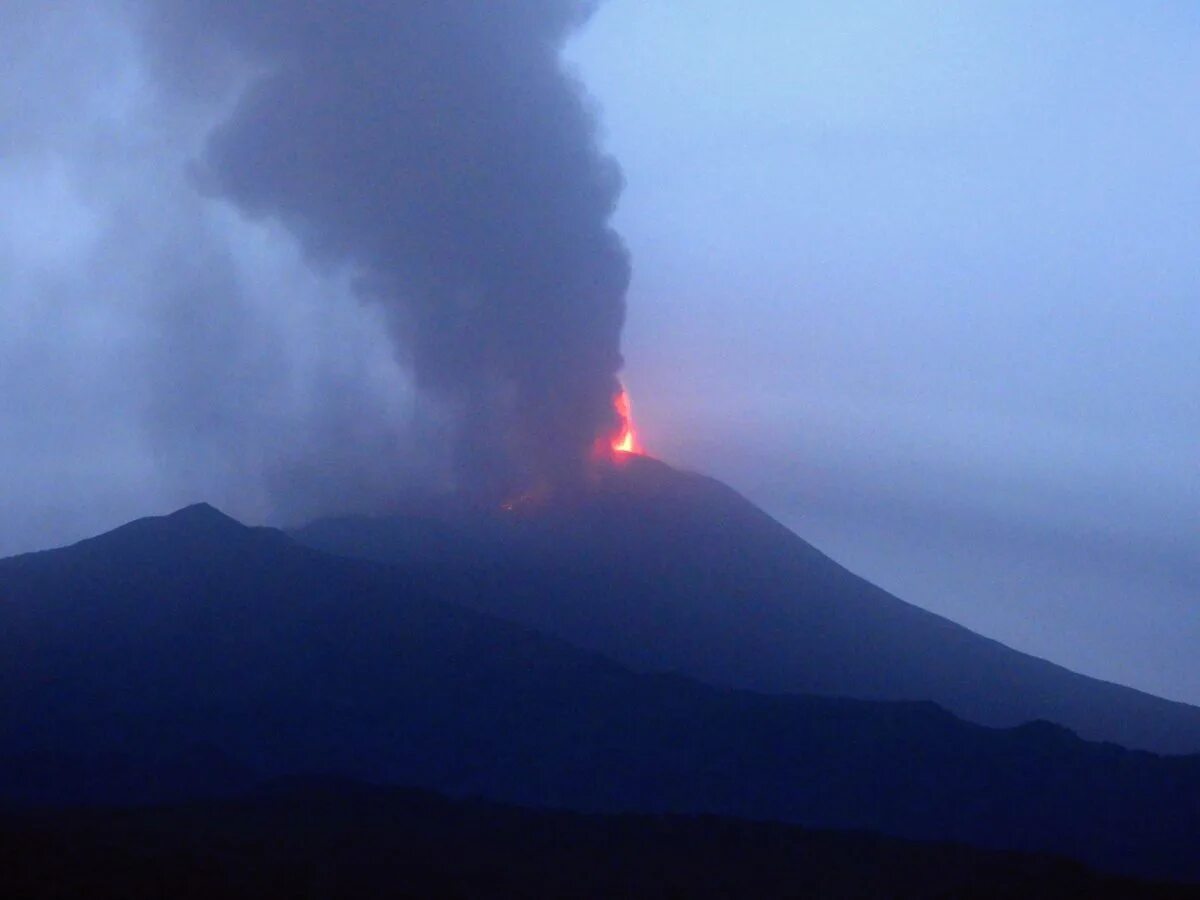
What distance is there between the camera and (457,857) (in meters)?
39.0

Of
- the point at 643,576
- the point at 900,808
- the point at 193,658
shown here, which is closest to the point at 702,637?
the point at 643,576

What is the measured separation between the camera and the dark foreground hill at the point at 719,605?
57.8 m

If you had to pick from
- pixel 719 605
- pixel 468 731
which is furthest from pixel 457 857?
pixel 719 605

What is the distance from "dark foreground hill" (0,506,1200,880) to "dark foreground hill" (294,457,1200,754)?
18.8 ft

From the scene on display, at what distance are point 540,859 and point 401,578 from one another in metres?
21.5

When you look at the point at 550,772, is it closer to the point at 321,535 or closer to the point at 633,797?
the point at 633,797

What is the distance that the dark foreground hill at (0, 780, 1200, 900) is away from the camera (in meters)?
35.4

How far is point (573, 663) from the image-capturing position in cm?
5222

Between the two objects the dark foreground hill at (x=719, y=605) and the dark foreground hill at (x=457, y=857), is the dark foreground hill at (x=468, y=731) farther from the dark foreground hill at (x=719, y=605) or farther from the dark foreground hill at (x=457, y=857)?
the dark foreground hill at (x=719, y=605)

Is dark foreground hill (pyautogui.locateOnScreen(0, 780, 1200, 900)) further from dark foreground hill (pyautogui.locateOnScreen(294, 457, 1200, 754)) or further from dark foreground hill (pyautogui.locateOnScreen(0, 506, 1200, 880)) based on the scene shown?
dark foreground hill (pyautogui.locateOnScreen(294, 457, 1200, 754))

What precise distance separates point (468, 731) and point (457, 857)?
34.5 ft

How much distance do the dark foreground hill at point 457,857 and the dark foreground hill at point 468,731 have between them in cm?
388

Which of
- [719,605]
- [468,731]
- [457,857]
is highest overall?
[719,605]

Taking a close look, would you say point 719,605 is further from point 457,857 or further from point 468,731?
point 457,857
